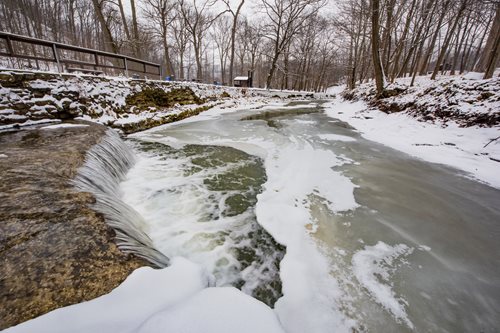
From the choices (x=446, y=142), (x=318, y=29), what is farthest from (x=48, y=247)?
(x=318, y=29)

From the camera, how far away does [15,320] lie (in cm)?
98

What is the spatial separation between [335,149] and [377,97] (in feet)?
23.6

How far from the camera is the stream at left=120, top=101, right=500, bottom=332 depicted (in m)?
1.57

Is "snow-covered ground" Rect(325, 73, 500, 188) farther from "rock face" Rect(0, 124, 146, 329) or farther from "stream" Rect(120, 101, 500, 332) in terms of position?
"rock face" Rect(0, 124, 146, 329)

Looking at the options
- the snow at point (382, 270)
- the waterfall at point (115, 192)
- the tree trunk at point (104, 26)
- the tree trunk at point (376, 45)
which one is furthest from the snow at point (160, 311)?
the tree trunk at point (104, 26)

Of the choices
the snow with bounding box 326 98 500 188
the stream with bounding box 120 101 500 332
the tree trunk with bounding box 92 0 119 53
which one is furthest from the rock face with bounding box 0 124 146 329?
the tree trunk with bounding box 92 0 119 53

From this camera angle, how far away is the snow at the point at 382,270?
157 cm

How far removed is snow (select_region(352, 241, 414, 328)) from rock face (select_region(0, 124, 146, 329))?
1820 millimetres

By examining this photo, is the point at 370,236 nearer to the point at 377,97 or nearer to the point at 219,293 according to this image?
the point at 219,293

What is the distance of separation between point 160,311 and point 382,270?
183cm

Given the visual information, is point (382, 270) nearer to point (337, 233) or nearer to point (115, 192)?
point (337, 233)

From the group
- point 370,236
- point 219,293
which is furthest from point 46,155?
point 370,236

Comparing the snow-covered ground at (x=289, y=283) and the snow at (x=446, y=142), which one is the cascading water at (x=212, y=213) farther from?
the snow at (x=446, y=142)

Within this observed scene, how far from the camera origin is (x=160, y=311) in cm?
120
